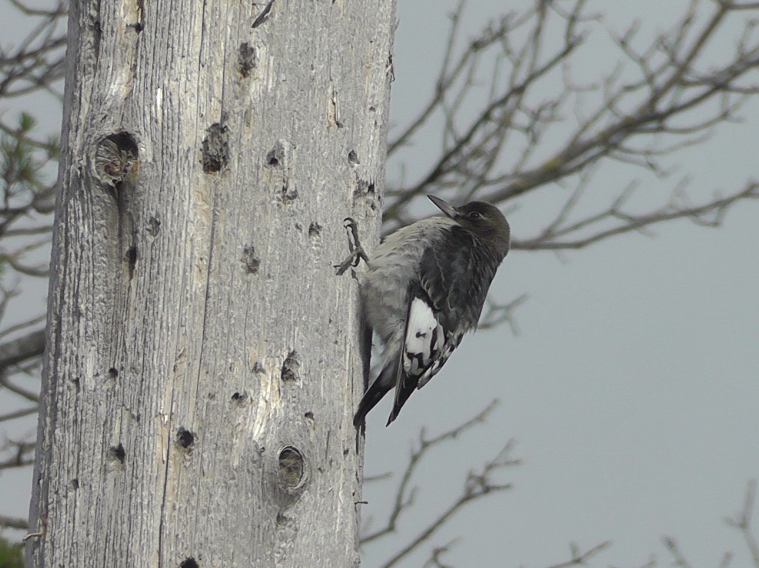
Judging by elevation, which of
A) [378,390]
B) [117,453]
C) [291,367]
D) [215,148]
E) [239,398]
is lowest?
→ [117,453]

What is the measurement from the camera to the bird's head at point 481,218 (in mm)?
4754

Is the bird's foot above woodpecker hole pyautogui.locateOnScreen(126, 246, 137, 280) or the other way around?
above

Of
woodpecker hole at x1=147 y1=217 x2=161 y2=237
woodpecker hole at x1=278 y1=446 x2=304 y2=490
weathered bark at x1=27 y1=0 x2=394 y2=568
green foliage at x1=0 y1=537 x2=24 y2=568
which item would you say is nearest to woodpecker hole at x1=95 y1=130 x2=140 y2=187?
weathered bark at x1=27 y1=0 x2=394 y2=568

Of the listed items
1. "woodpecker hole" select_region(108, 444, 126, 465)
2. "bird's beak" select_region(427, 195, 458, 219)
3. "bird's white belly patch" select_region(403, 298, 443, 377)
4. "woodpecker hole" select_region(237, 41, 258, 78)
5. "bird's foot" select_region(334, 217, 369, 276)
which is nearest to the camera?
"woodpecker hole" select_region(108, 444, 126, 465)

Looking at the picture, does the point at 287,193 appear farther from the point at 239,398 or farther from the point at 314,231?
the point at 239,398

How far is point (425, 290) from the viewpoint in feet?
13.0

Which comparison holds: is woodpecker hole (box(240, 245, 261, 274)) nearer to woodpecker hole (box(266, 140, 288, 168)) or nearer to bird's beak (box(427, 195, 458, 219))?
woodpecker hole (box(266, 140, 288, 168))

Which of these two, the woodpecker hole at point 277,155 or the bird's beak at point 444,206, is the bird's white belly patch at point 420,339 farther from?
the woodpecker hole at point 277,155

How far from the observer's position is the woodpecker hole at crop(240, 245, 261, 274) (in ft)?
8.64

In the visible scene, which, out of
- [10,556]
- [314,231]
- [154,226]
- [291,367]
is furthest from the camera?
[10,556]

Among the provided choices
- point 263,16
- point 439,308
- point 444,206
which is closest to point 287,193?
point 263,16

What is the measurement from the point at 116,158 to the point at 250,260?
1.42 feet

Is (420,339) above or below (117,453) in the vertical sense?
above

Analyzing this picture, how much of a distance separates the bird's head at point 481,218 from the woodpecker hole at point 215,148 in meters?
2.17
